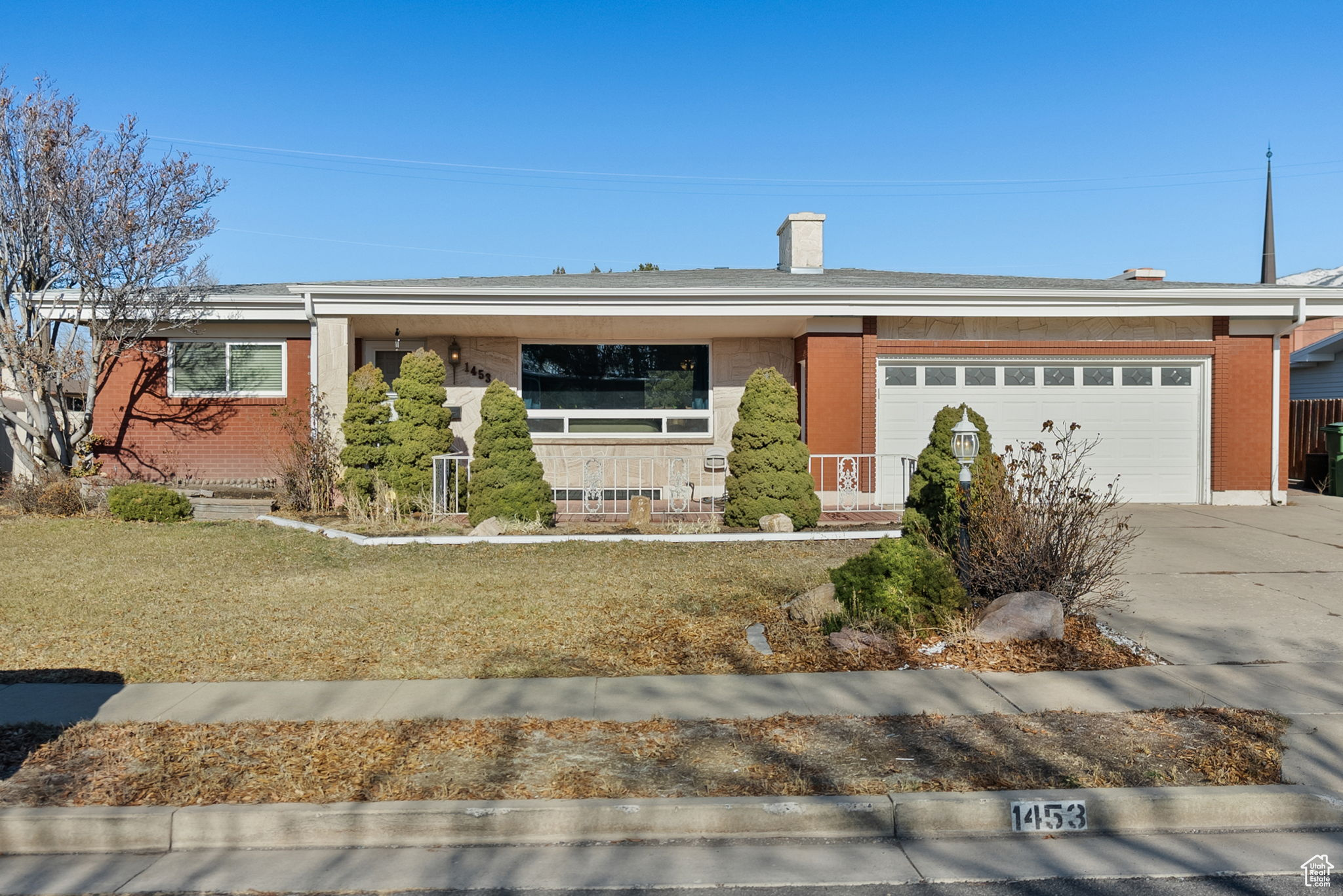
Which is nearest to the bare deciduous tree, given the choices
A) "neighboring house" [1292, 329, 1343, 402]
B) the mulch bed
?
the mulch bed

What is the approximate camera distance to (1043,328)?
47.0ft

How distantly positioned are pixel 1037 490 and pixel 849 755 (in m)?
3.38

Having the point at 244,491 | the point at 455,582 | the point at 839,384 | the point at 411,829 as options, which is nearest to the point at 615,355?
the point at 839,384

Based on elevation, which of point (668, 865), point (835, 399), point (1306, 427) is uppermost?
point (835, 399)

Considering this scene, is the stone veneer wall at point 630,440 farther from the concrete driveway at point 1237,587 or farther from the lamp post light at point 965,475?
the lamp post light at point 965,475

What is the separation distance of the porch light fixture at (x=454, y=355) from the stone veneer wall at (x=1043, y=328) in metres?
6.89

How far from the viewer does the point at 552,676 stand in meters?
5.92

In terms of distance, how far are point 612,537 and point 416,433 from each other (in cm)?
328

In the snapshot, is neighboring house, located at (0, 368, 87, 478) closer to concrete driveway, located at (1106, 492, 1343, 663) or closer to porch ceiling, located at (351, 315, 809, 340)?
porch ceiling, located at (351, 315, 809, 340)

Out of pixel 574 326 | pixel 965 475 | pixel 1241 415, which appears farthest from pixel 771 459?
pixel 1241 415

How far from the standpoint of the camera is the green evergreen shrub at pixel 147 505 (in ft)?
40.3

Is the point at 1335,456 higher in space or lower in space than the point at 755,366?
lower

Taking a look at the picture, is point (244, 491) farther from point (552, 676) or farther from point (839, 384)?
point (552, 676)

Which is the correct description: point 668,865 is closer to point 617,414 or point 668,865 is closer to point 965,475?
point 965,475
